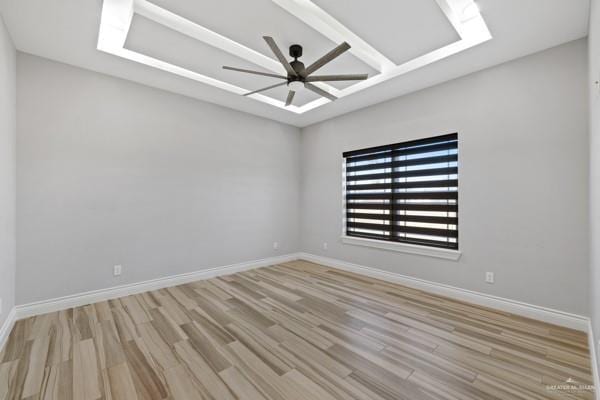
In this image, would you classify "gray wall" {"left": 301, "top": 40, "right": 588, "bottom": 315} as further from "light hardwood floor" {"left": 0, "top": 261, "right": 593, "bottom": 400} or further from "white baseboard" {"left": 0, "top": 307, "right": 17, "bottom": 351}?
"white baseboard" {"left": 0, "top": 307, "right": 17, "bottom": 351}

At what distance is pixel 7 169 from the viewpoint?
2.42 m

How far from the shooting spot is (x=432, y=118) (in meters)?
3.52

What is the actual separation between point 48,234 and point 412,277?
4.50 m

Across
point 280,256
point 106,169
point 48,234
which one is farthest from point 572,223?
Answer: point 48,234

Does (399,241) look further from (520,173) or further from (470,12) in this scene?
(470,12)

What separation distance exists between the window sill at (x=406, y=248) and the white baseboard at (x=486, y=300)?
365mm

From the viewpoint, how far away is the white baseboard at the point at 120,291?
9.23 ft

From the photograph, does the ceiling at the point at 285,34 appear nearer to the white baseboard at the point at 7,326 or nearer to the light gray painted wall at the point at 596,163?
the light gray painted wall at the point at 596,163

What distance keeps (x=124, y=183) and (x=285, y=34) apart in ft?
8.81

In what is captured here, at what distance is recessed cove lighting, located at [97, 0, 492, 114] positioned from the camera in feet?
7.54

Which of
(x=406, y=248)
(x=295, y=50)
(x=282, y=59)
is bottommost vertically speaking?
(x=406, y=248)

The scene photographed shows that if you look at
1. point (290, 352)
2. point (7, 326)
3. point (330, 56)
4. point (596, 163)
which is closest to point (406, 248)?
point (596, 163)

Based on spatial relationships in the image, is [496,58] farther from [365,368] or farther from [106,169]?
[106,169]

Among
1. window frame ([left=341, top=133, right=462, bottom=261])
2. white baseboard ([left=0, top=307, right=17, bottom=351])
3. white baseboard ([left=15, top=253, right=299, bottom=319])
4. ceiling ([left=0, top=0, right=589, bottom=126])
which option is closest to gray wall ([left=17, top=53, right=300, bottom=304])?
white baseboard ([left=15, top=253, right=299, bottom=319])
